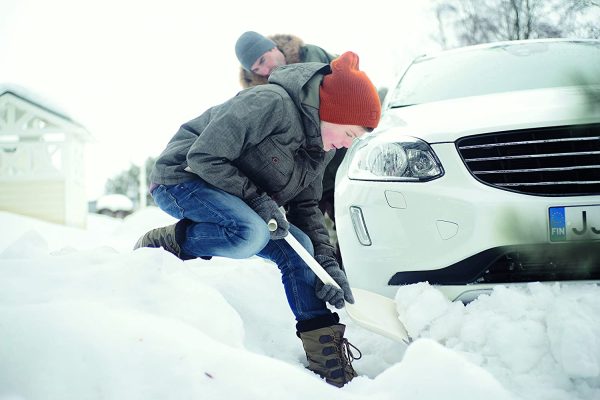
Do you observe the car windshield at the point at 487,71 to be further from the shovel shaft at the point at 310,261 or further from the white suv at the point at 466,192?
the shovel shaft at the point at 310,261

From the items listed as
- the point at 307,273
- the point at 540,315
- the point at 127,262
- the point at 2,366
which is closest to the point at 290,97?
the point at 307,273

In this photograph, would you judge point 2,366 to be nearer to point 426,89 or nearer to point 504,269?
point 504,269

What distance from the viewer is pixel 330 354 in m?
1.77

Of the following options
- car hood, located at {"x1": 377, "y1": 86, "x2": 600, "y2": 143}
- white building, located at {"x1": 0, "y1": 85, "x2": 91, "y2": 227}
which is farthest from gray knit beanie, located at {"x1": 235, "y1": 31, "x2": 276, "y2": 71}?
white building, located at {"x1": 0, "y1": 85, "x2": 91, "y2": 227}

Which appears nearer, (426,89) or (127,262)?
(127,262)

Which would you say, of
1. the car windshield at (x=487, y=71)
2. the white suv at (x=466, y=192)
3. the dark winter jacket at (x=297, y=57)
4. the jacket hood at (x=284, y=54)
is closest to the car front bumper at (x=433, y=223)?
the white suv at (x=466, y=192)

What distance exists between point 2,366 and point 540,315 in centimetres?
138

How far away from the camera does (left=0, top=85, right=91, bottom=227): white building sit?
10.4m

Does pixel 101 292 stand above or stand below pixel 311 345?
above

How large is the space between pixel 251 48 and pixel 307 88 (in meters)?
0.96

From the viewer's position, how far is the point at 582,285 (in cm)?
158

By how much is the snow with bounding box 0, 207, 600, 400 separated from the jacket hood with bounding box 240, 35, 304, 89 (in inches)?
51.2

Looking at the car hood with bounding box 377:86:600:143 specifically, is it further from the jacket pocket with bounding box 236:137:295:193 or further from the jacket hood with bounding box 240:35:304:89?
the jacket hood with bounding box 240:35:304:89

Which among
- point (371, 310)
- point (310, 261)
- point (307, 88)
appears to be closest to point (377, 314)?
point (371, 310)
